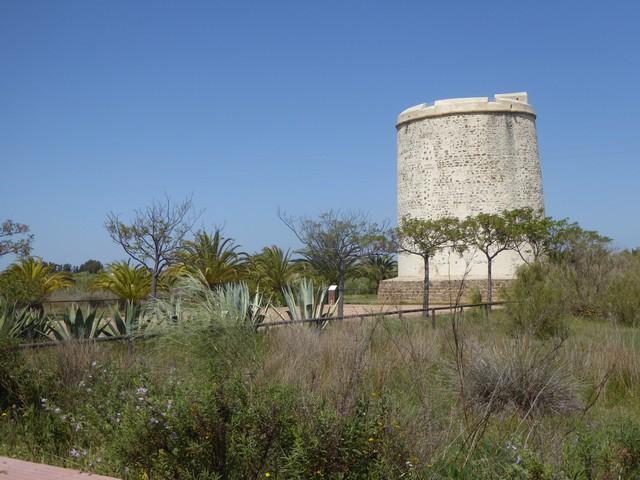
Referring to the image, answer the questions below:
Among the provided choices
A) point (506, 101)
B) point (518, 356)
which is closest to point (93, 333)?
point (518, 356)

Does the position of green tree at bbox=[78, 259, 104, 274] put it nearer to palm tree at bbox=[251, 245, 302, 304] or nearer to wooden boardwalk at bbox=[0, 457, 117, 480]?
palm tree at bbox=[251, 245, 302, 304]

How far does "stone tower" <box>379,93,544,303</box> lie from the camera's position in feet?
87.2

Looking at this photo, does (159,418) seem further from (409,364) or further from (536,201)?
(536,201)

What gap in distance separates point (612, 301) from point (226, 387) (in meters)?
12.8

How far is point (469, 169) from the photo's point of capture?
2677 centimetres

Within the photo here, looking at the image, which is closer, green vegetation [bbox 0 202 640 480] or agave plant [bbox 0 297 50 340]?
green vegetation [bbox 0 202 640 480]

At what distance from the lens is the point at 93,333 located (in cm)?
916

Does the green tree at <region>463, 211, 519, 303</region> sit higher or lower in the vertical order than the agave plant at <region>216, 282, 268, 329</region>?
higher

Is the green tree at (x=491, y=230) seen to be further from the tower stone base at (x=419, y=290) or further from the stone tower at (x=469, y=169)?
the stone tower at (x=469, y=169)

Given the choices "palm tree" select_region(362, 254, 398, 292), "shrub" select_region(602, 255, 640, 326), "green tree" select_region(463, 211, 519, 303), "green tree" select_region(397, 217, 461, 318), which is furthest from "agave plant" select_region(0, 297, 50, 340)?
"palm tree" select_region(362, 254, 398, 292)

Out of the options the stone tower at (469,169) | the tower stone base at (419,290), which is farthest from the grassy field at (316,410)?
the stone tower at (469,169)

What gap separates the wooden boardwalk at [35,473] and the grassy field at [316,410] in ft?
0.67

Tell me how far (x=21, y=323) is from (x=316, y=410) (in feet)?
19.6

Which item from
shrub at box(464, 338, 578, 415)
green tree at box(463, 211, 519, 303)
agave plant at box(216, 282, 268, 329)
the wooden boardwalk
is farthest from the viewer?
green tree at box(463, 211, 519, 303)
